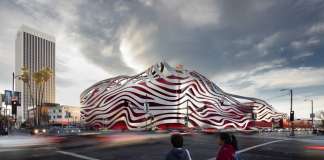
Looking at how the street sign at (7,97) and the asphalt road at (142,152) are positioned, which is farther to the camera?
the street sign at (7,97)

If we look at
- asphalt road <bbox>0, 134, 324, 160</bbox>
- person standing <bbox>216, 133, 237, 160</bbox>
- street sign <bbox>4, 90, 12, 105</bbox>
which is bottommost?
asphalt road <bbox>0, 134, 324, 160</bbox>

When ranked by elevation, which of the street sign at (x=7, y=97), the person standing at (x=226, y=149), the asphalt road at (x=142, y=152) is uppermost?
the street sign at (x=7, y=97)

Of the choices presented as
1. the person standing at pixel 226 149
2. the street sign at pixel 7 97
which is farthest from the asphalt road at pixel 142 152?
the street sign at pixel 7 97

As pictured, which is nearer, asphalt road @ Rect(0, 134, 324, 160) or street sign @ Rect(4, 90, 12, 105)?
asphalt road @ Rect(0, 134, 324, 160)

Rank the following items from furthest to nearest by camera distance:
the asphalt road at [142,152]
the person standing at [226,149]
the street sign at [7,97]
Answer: the street sign at [7,97] → the asphalt road at [142,152] → the person standing at [226,149]

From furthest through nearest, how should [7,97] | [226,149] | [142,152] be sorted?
1. [7,97]
2. [142,152]
3. [226,149]

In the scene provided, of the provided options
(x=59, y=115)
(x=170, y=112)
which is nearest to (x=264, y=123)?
(x=170, y=112)

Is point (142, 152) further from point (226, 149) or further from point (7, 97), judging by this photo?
point (7, 97)

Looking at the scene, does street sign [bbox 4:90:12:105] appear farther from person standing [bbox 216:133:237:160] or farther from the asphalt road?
person standing [bbox 216:133:237:160]

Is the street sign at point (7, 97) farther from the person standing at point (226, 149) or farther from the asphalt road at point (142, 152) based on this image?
the person standing at point (226, 149)

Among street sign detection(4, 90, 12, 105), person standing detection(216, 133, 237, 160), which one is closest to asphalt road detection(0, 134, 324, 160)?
person standing detection(216, 133, 237, 160)

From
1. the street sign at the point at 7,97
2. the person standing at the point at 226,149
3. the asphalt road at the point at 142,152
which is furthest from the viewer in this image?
the street sign at the point at 7,97

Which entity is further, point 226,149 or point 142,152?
point 142,152

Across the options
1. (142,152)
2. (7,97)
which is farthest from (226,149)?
(7,97)
